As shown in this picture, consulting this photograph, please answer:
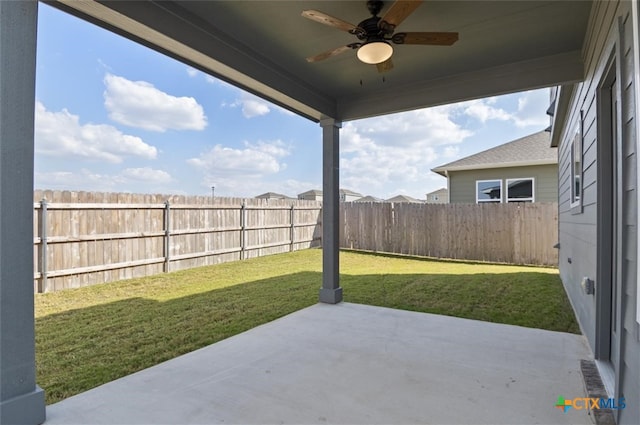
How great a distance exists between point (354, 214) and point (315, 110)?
683 centimetres

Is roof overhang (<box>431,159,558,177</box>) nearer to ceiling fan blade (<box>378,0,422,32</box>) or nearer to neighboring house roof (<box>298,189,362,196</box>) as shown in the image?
ceiling fan blade (<box>378,0,422,32</box>)

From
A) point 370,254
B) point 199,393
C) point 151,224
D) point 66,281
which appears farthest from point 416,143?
point 199,393

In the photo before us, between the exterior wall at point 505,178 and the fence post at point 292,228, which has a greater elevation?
the exterior wall at point 505,178

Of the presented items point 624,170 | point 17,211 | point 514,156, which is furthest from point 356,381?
point 514,156

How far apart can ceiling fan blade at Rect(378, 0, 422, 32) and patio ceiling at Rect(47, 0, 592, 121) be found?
7.3 inches

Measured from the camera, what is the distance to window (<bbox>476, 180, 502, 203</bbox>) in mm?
10041

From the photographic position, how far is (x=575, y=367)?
2.58m

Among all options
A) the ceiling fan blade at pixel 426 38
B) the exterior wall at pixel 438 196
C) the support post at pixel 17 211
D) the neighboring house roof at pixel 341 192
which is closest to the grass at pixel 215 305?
the support post at pixel 17 211

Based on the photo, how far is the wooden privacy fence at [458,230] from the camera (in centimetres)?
800

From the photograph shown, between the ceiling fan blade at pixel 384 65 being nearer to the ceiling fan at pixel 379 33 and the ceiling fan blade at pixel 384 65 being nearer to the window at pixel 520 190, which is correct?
the ceiling fan at pixel 379 33

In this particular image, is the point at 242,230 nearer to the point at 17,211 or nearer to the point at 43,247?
the point at 43,247

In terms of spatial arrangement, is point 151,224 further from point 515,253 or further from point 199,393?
point 515,253

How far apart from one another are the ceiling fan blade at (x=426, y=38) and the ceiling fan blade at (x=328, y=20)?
311 millimetres

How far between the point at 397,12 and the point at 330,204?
2554mm
